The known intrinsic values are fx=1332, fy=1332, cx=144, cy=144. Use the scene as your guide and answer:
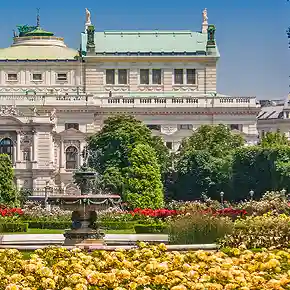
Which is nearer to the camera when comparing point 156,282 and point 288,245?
point 156,282

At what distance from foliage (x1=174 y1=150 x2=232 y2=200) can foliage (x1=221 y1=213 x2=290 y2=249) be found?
54012 mm

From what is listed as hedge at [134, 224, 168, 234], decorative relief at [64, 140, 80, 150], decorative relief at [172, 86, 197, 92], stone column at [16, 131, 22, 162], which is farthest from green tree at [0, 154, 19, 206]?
decorative relief at [172, 86, 197, 92]

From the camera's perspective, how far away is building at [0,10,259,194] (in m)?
110

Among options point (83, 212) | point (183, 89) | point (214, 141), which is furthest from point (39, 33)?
point (83, 212)

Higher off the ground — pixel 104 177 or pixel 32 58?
pixel 32 58

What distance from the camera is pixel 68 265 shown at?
2675cm

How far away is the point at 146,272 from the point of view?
26.0m

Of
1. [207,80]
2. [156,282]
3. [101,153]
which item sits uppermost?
[207,80]

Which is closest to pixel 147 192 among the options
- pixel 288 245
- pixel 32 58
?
pixel 32 58

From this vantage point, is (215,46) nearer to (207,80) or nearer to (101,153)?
(207,80)

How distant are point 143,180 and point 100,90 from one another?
118ft

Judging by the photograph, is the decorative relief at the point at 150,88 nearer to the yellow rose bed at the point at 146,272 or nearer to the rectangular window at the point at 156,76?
the rectangular window at the point at 156,76

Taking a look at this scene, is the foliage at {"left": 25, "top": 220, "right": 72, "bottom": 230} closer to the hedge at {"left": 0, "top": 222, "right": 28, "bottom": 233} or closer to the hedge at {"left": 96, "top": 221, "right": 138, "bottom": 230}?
the hedge at {"left": 96, "top": 221, "right": 138, "bottom": 230}

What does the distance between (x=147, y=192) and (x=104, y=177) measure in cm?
554
